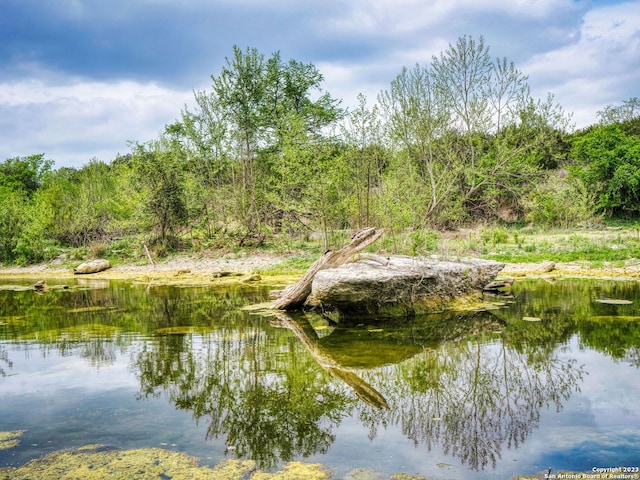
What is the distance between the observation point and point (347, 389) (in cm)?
656

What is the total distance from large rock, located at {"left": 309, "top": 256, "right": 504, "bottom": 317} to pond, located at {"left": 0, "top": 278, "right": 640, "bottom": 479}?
0.59 m

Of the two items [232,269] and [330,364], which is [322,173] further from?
[330,364]

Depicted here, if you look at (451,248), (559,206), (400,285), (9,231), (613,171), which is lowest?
(400,285)

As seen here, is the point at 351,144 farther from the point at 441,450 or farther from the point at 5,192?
the point at 5,192

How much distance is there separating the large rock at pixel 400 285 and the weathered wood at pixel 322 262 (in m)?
0.62

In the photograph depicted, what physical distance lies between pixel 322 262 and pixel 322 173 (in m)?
12.3

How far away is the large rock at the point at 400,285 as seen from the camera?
11.1 meters

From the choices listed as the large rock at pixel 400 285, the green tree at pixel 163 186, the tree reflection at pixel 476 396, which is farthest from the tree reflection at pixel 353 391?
the green tree at pixel 163 186

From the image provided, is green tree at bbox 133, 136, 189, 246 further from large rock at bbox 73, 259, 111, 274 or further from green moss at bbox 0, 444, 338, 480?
green moss at bbox 0, 444, 338, 480

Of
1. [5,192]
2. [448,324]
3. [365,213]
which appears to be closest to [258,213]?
[365,213]

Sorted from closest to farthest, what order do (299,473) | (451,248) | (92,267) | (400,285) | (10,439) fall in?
1. (299,473)
2. (10,439)
3. (400,285)
4. (451,248)
5. (92,267)

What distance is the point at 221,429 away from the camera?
5371 mm

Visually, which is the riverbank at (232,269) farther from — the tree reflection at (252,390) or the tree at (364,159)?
the tree reflection at (252,390)

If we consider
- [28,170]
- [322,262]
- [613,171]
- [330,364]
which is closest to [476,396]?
[330,364]
